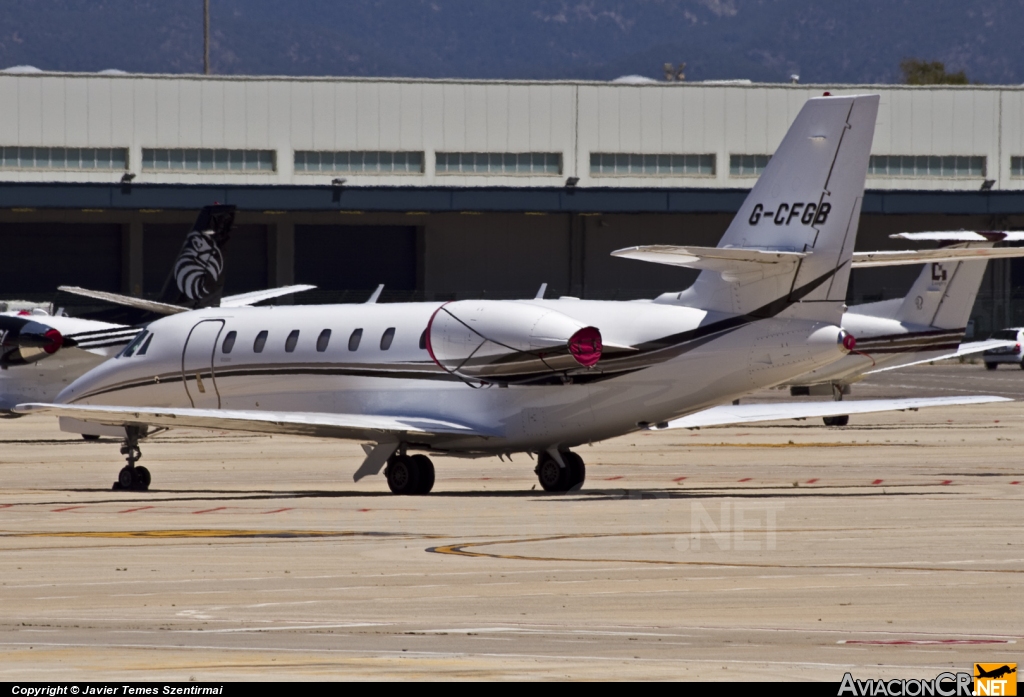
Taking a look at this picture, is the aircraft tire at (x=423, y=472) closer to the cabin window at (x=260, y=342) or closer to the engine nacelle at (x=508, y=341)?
the engine nacelle at (x=508, y=341)

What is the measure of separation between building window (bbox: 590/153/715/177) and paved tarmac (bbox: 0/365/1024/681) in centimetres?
5474

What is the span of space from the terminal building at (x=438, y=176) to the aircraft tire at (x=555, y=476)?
178 ft

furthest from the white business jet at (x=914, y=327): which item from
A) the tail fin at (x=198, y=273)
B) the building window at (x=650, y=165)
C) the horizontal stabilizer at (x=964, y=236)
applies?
the building window at (x=650, y=165)

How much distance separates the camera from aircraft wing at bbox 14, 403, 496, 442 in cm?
2445

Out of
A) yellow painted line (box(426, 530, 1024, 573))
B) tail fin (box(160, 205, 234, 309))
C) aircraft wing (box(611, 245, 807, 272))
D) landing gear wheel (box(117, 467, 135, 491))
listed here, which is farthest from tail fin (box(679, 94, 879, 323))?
tail fin (box(160, 205, 234, 309))

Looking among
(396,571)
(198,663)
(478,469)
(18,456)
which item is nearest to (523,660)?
(198,663)

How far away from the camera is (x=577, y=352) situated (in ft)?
78.9

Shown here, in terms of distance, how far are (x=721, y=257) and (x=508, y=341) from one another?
3.79 meters

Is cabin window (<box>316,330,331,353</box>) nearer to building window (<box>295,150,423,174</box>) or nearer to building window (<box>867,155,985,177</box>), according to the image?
building window (<box>295,150,423,174</box>)

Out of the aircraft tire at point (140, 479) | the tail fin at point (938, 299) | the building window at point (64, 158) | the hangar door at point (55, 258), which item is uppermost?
the building window at point (64, 158)

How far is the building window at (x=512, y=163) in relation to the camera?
82312mm

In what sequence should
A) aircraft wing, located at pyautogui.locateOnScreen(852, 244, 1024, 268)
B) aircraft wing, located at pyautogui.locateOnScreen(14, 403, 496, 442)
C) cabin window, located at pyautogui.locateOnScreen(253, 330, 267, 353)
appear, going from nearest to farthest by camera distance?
aircraft wing, located at pyautogui.locateOnScreen(852, 244, 1024, 268), aircraft wing, located at pyautogui.locateOnScreen(14, 403, 496, 442), cabin window, located at pyautogui.locateOnScreen(253, 330, 267, 353)

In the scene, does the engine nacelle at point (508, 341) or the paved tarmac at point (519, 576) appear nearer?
the paved tarmac at point (519, 576)

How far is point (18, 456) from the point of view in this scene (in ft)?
114
